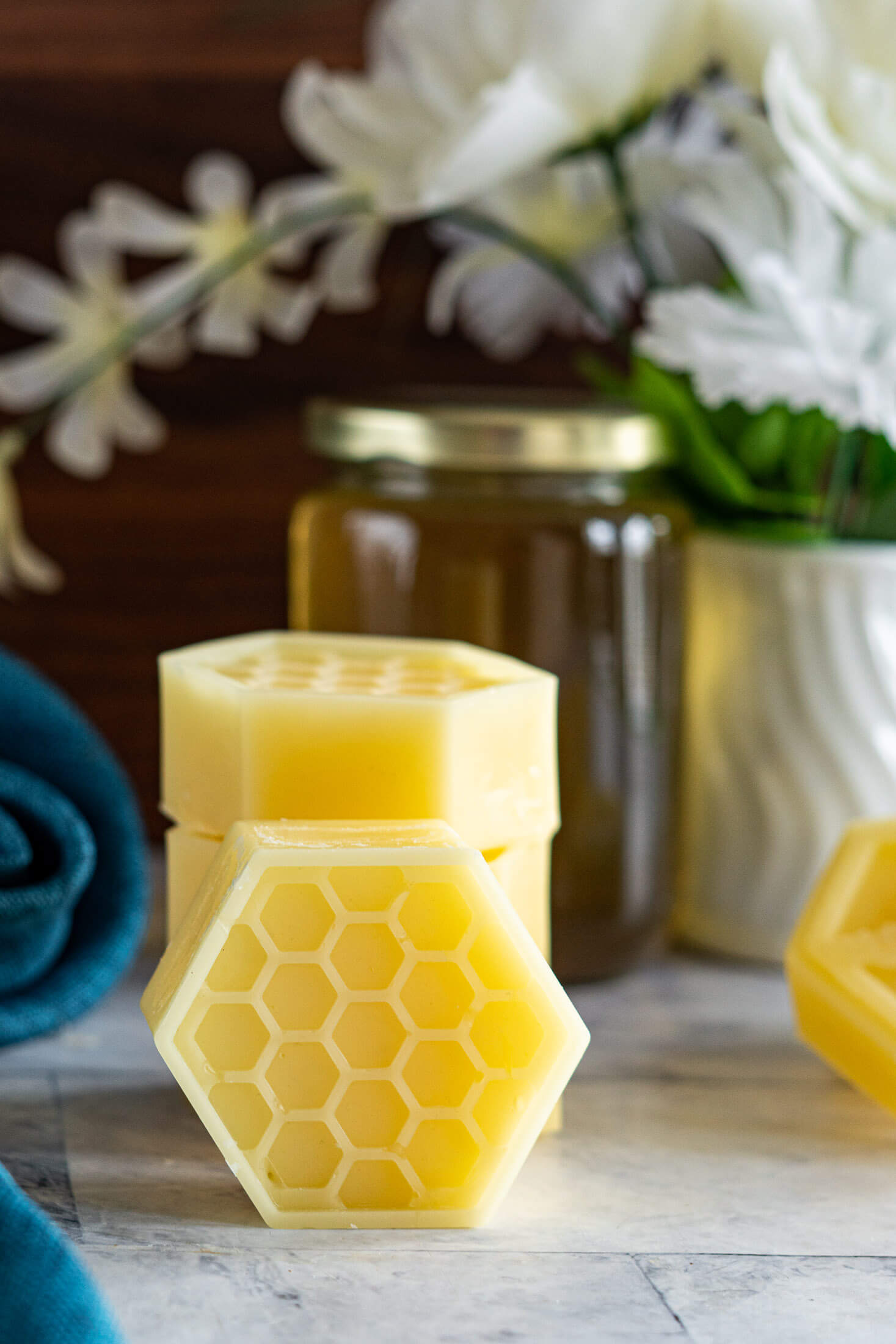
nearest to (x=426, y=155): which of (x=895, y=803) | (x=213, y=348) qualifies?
(x=213, y=348)

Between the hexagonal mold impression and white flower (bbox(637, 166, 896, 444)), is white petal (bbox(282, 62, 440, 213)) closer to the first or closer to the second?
white flower (bbox(637, 166, 896, 444))

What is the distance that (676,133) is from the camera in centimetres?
68

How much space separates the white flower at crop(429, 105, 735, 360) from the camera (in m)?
0.62

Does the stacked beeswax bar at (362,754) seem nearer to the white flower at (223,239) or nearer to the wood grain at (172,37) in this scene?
the white flower at (223,239)

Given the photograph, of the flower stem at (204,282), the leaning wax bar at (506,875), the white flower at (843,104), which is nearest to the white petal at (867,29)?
the white flower at (843,104)

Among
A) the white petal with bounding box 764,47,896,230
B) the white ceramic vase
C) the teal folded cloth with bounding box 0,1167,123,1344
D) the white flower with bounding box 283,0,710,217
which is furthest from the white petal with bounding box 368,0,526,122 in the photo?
the teal folded cloth with bounding box 0,1167,123,1344

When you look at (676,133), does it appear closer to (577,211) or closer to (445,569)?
(577,211)

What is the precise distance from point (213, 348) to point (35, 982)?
0.36m

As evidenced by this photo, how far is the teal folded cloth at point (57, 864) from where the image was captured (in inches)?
19.3

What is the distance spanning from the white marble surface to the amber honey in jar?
3.4 inches

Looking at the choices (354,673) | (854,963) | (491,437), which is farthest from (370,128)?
(854,963)

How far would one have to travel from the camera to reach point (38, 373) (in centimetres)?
66

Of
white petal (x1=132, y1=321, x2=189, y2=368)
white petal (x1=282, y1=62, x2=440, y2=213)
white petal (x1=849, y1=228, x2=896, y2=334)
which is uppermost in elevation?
white petal (x1=282, y1=62, x2=440, y2=213)

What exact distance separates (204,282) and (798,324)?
0.90ft
